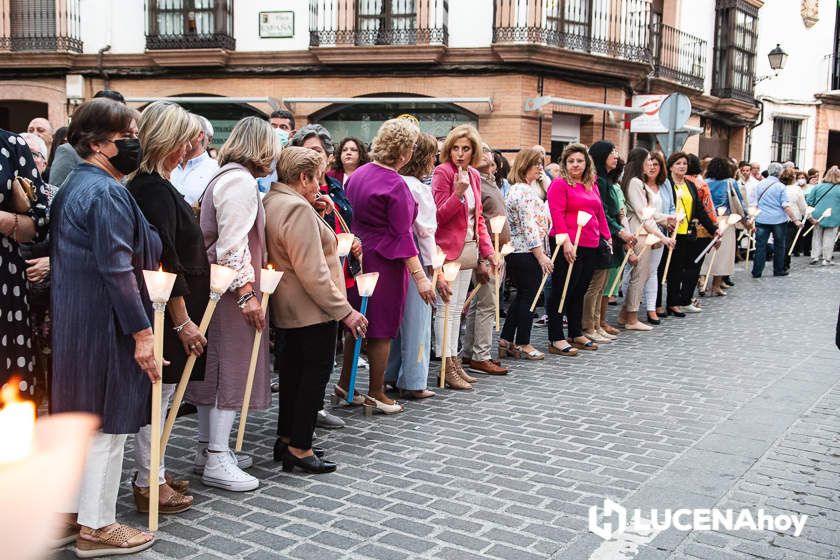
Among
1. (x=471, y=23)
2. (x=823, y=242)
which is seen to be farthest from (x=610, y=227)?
(x=471, y=23)

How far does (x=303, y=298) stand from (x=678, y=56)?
2204 cm

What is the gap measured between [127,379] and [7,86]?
68.5 ft

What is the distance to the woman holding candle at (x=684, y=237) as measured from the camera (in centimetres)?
1082

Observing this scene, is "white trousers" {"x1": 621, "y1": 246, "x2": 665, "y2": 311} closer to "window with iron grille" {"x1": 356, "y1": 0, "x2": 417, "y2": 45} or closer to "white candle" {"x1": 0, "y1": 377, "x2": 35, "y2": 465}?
"white candle" {"x1": 0, "y1": 377, "x2": 35, "y2": 465}

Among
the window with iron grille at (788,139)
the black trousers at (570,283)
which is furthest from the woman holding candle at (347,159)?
the window with iron grille at (788,139)

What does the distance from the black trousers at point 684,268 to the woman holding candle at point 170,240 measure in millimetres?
8015

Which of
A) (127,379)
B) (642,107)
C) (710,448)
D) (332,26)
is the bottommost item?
A: (710,448)

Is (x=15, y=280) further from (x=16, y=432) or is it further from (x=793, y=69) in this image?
(x=793, y=69)

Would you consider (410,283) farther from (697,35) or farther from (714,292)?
(697,35)

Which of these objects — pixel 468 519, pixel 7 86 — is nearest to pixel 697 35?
pixel 7 86

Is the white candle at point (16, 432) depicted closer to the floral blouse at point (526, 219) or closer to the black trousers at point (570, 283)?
the floral blouse at point (526, 219)

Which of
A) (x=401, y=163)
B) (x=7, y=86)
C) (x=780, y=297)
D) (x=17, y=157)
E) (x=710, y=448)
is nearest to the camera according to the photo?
(x=17, y=157)

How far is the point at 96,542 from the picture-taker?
3.71m

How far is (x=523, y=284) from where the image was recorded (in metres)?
8.00
